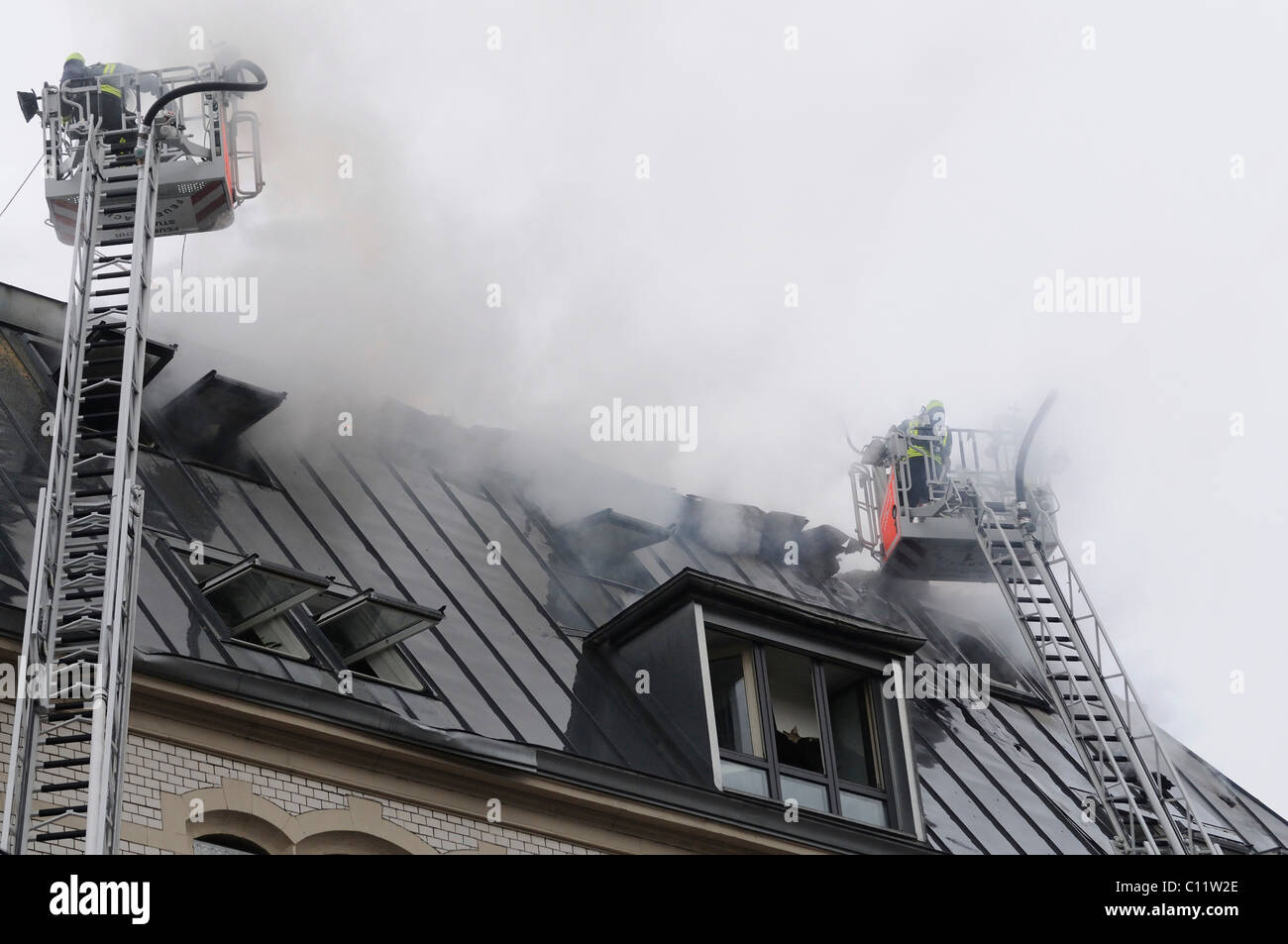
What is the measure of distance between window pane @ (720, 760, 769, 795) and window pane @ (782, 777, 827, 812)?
0.71ft

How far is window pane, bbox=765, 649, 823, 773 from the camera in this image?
640 inches

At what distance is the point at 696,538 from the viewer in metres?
21.3

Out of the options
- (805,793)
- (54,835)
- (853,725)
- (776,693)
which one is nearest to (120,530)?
(54,835)

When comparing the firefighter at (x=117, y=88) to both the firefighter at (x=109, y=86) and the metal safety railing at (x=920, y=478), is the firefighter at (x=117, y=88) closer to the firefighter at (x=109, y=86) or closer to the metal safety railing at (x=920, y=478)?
the firefighter at (x=109, y=86)

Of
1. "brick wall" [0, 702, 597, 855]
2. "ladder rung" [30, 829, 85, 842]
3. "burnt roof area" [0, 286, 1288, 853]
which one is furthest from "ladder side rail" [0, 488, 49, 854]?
"burnt roof area" [0, 286, 1288, 853]

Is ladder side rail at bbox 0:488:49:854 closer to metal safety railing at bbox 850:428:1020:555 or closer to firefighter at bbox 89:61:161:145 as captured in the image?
firefighter at bbox 89:61:161:145

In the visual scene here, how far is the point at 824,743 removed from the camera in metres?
16.4

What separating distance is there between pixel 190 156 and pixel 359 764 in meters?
6.16

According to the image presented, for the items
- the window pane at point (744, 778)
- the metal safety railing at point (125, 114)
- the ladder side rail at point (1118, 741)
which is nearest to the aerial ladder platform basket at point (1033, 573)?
the ladder side rail at point (1118, 741)

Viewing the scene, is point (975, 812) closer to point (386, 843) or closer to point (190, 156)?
point (386, 843)

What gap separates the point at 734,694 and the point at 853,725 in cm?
138

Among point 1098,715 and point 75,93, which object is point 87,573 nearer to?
point 75,93

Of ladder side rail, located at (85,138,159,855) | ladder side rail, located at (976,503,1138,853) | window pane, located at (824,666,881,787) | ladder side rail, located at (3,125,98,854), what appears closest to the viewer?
ladder side rail, located at (85,138,159,855)
